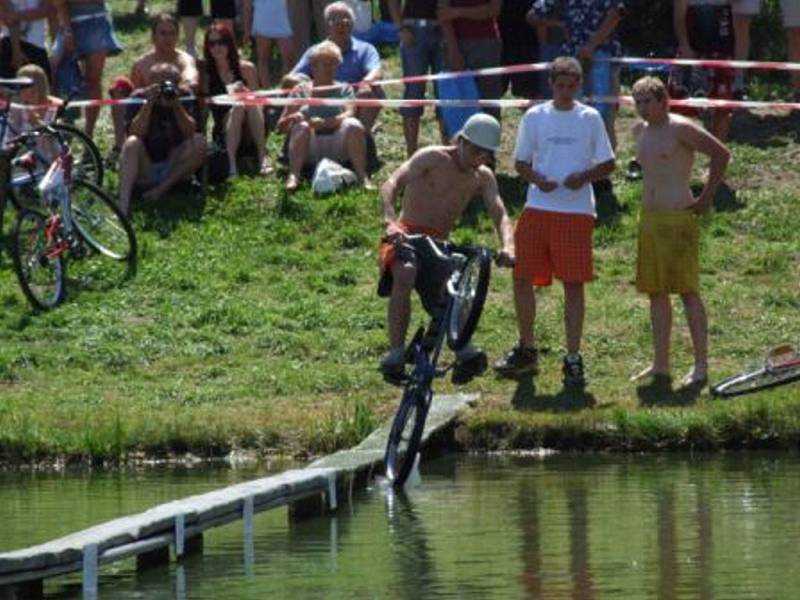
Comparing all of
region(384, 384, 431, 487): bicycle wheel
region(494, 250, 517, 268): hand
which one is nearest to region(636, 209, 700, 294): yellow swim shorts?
region(494, 250, 517, 268): hand

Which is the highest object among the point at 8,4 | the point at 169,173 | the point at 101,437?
the point at 8,4

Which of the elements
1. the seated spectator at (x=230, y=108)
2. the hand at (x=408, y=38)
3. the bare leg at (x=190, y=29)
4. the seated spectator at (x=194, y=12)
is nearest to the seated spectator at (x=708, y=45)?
the hand at (x=408, y=38)

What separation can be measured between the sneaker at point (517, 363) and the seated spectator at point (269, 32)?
752 centimetres

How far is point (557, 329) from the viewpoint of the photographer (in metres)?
19.3

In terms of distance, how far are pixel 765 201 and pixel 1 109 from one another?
6611 millimetres

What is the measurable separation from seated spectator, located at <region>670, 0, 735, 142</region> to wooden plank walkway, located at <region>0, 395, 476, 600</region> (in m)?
7.43

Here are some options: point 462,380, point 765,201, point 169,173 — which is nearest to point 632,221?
point 765,201

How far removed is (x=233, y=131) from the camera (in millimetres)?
23141

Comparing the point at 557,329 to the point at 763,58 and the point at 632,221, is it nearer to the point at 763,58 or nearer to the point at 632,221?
the point at 632,221

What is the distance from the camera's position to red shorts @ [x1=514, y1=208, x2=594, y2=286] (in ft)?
59.1

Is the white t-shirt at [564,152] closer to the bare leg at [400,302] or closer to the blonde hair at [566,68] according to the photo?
the blonde hair at [566,68]

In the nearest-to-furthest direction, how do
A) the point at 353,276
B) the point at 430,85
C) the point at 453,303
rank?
the point at 453,303 < the point at 353,276 < the point at 430,85

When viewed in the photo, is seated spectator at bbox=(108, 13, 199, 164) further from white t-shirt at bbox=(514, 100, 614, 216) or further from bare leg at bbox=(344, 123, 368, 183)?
white t-shirt at bbox=(514, 100, 614, 216)

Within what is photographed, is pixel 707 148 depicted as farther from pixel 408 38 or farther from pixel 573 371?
pixel 408 38
